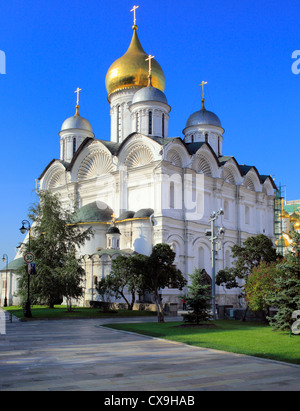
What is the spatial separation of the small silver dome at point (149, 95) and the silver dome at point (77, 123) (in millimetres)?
8960

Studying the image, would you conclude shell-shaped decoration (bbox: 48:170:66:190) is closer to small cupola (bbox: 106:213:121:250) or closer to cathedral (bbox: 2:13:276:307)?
cathedral (bbox: 2:13:276:307)

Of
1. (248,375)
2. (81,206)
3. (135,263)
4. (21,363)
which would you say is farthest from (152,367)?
(81,206)

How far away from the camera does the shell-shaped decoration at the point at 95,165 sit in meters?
43.2

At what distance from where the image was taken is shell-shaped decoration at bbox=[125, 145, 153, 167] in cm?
3922

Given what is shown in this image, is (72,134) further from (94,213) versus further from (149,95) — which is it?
(94,213)

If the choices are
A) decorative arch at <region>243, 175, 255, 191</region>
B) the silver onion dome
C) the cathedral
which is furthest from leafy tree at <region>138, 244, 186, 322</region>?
the silver onion dome

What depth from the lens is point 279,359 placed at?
10.3m

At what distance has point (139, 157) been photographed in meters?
40.1

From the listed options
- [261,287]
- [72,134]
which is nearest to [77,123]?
[72,134]

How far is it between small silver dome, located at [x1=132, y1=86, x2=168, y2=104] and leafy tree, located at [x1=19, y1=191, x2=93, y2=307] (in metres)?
15.4

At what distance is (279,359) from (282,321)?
20.8ft

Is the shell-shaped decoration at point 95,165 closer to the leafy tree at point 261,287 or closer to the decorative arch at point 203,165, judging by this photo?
the decorative arch at point 203,165

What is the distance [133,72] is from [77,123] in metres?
8.33
